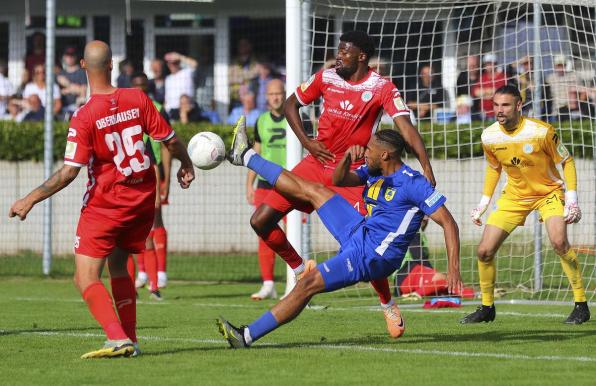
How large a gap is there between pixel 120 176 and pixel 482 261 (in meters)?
4.34

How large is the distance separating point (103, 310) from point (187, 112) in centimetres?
1304

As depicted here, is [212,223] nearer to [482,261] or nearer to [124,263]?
[482,261]

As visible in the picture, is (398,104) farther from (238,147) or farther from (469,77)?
(469,77)

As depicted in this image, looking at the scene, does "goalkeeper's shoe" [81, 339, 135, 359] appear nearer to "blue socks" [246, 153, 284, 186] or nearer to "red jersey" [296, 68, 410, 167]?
"blue socks" [246, 153, 284, 186]

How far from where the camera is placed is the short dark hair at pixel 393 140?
353 inches

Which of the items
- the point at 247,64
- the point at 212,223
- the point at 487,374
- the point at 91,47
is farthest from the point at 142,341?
the point at 247,64

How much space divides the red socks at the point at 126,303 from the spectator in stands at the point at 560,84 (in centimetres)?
761

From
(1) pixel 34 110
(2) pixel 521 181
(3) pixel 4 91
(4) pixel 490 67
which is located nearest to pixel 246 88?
(1) pixel 34 110

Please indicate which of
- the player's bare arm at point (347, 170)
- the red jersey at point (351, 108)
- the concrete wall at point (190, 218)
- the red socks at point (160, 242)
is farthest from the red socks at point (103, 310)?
the concrete wall at point (190, 218)

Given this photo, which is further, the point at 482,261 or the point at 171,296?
the point at 171,296

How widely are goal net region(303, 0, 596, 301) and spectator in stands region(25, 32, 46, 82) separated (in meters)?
9.32

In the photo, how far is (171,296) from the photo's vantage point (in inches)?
571

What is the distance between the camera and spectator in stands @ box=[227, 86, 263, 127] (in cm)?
2091

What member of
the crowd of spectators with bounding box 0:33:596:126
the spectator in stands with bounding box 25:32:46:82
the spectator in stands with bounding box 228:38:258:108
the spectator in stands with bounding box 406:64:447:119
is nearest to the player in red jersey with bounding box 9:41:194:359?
the crowd of spectators with bounding box 0:33:596:126
